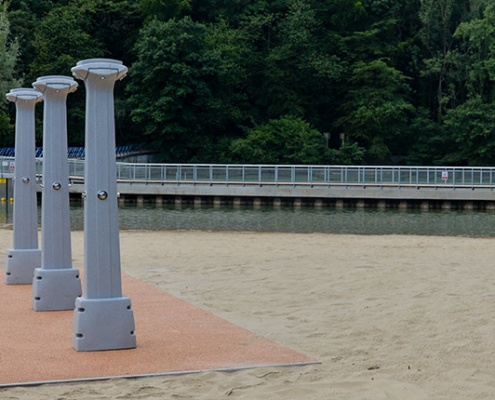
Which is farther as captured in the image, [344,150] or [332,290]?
[344,150]

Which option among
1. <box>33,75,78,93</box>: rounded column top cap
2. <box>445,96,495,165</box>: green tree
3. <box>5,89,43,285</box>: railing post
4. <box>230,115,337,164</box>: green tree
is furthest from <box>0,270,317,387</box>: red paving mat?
<box>445,96,495,165</box>: green tree

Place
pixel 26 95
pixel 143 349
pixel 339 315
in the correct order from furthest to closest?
pixel 26 95 < pixel 339 315 < pixel 143 349

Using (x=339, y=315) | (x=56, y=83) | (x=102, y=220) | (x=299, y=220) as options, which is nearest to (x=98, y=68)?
(x=102, y=220)

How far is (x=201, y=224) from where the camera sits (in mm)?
33375

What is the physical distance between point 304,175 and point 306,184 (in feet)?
1.73

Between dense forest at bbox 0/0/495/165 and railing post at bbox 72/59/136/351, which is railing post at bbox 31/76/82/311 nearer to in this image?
railing post at bbox 72/59/136/351

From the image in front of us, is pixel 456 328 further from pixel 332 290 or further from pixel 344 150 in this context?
pixel 344 150

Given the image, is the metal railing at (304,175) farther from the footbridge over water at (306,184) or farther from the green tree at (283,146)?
the green tree at (283,146)

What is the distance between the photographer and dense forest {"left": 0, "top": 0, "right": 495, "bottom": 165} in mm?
63156

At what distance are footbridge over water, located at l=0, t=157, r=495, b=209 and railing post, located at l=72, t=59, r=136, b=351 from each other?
35.5 m

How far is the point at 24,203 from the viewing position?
1239 cm

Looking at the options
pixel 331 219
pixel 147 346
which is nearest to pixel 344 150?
pixel 331 219

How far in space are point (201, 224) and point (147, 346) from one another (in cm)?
2507

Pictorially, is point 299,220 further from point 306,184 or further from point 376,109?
point 376,109
